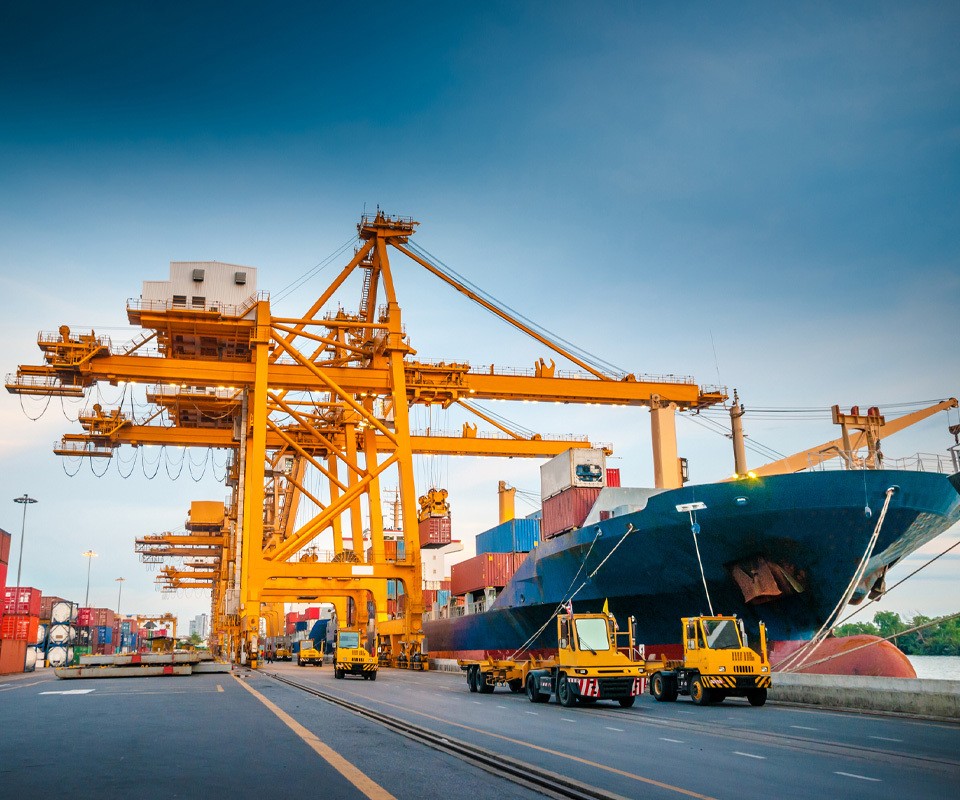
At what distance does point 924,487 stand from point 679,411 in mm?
17446

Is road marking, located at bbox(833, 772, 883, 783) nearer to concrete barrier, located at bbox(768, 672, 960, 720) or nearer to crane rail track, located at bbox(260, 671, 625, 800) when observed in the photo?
crane rail track, located at bbox(260, 671, 625, 800)

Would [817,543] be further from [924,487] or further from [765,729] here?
[765,729]

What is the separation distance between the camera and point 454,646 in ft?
148

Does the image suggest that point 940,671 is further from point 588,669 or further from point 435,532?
point 588,669

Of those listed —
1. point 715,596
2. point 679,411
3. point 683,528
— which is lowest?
point 715,596

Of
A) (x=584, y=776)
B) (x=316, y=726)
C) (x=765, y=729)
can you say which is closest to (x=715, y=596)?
(x=765, y=729)

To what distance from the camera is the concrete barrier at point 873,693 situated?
14375 millimetres

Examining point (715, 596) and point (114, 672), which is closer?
point (715, 596)

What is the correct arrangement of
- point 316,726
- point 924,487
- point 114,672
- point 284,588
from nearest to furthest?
point 316,726, point 924,487, point 114,672, point 284,588

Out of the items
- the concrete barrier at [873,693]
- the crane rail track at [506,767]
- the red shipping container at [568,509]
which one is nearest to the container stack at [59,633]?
the red shipping container at [568,509]

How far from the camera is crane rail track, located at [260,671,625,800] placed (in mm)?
7141

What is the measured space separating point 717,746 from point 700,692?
731cm

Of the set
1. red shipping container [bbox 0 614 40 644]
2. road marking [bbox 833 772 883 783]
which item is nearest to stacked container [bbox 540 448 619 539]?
road marking [bbox 833 772 883 783]

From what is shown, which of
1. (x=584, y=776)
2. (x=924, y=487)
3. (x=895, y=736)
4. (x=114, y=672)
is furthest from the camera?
(x=114, y=672)
